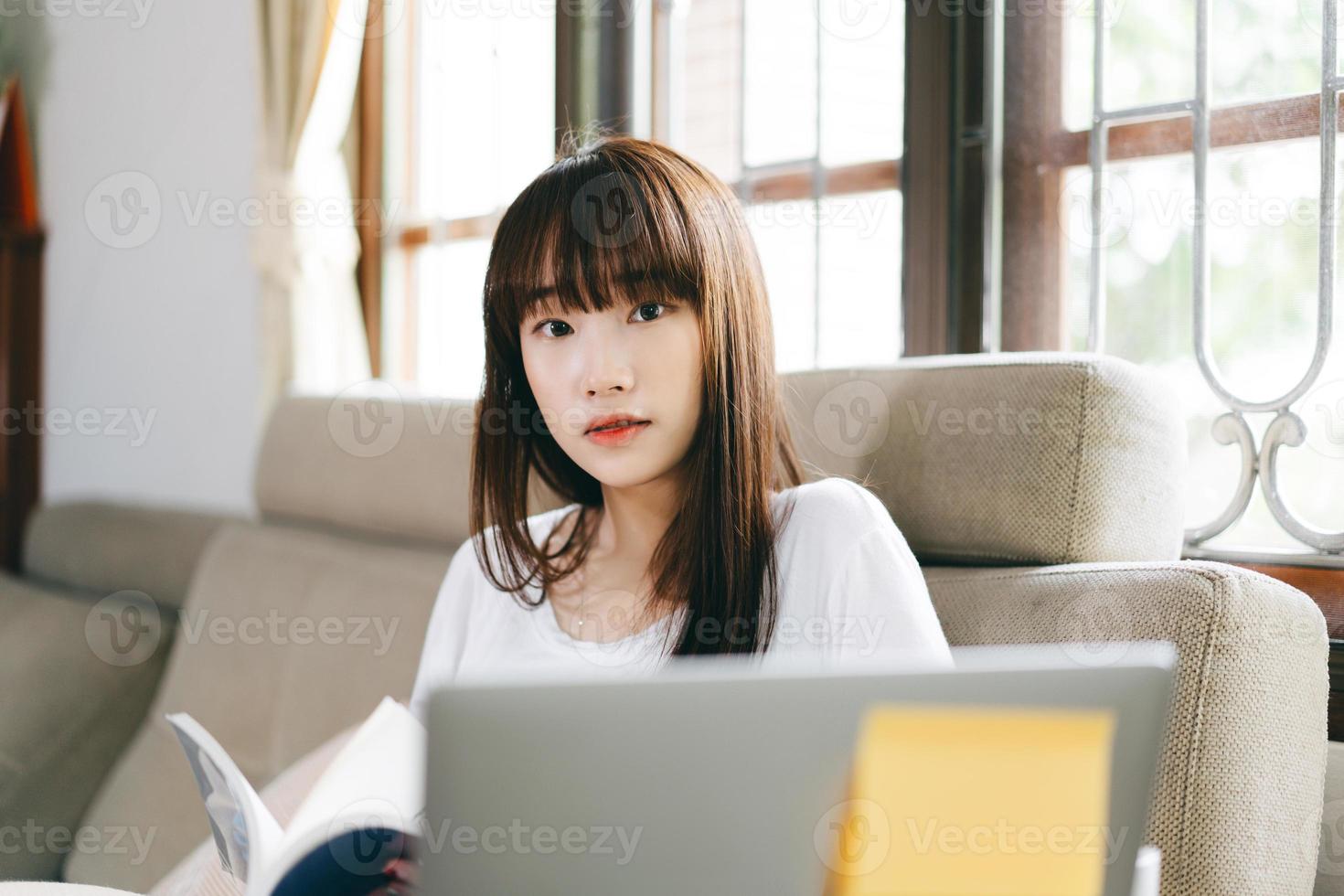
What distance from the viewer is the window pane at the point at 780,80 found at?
1.80 m

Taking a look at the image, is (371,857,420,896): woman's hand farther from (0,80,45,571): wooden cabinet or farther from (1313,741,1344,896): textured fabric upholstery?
(0,80,45,571): wooden cabinet

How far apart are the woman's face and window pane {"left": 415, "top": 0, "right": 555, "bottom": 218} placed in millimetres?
1304

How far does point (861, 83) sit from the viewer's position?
171 cm

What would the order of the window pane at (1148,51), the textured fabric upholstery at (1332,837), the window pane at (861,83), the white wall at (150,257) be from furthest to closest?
the white wall at (150,257), the window pane at (861,83), the window pane at (1148,51), the textured fabric upholstery at (1332,837)

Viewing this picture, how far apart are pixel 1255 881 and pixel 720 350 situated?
575mm

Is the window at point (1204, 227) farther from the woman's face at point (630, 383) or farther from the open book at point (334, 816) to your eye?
the open book at point (334, 816)

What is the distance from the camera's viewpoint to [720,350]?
3.20 feet

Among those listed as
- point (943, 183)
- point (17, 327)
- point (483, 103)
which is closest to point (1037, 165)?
point (943, 183)

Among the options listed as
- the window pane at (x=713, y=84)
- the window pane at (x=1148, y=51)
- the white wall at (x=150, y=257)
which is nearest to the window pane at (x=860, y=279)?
the window pane at (x=713, y=84)

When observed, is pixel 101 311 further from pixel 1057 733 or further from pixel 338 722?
pixel 1057 733

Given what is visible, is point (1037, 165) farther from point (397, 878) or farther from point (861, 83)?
point (397, 878)

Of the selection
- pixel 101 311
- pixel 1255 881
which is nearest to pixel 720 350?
pixel 1255 881

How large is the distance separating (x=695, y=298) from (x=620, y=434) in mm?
137

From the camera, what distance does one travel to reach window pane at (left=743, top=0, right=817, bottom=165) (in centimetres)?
180
